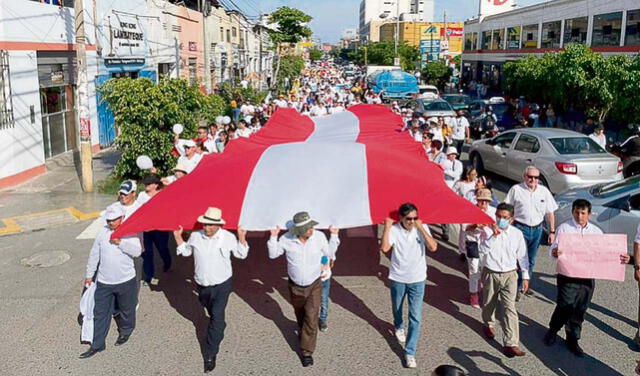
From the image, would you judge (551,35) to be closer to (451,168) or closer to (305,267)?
(451,168)

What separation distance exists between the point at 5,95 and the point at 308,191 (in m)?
10.3

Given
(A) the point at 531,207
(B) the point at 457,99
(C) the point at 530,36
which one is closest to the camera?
(A) the point at 531,207

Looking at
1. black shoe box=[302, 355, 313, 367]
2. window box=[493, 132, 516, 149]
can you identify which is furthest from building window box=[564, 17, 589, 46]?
black shoe box=[302, 355, 313, 367]

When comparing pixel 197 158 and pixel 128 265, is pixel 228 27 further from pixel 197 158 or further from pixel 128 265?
pixel 128 265

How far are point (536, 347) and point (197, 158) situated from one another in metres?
6.10

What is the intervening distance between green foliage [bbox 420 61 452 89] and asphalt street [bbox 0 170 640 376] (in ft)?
149

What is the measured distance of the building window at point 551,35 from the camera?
36344 mm

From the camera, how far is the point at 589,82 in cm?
1788

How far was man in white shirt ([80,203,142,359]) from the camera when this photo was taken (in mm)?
5816

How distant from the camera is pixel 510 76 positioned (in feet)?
83.1

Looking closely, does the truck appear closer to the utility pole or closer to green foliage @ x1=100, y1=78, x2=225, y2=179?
green foliage @ x1=100, y1=78, x2=225, y2=179

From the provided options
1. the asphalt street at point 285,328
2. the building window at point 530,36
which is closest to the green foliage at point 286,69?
the building window at point 530,36

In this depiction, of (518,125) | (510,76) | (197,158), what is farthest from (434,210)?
(510,76)

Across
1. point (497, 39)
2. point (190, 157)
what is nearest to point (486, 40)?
point (497, 39)
